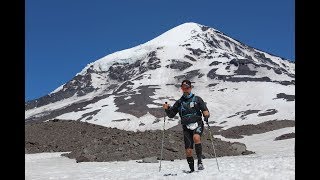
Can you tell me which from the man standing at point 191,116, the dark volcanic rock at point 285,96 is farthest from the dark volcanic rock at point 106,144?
the dark volcanic rock at point 285,96

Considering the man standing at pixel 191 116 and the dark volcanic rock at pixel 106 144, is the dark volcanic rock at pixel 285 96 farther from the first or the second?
the man standing at pixel 191 116

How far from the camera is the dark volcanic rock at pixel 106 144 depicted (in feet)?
71.7

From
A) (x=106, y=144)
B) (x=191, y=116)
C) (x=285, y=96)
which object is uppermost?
(x=285, y=96)

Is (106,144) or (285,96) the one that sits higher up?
(285,96)

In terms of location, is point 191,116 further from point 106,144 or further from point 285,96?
point 285,96

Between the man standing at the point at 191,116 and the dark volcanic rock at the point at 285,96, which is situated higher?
the dark volcanic rock at the point at 285,96

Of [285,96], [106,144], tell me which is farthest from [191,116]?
[285,96]

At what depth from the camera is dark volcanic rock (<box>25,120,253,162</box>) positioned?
21.9m

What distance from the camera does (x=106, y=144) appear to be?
24.6 m

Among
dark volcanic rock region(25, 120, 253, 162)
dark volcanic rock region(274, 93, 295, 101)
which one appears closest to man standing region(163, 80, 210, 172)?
dark volcanic rock region(25, 120, 253, 162)

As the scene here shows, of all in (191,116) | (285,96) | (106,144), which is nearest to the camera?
(191,116)

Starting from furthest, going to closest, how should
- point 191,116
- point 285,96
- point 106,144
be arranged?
point 285,96 < point 106,144 < point 191,116

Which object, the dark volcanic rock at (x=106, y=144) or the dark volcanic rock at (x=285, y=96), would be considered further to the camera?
the dark volcanic rock at (x=285, y=96)
